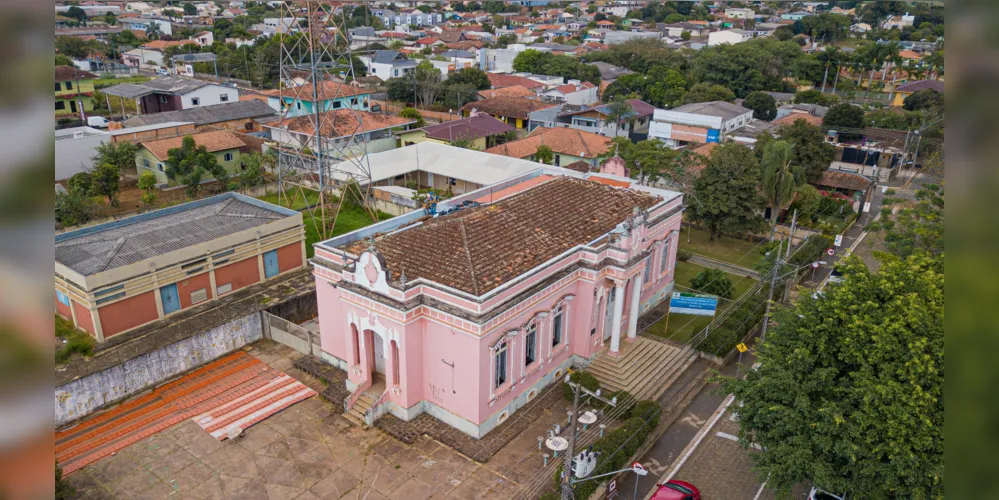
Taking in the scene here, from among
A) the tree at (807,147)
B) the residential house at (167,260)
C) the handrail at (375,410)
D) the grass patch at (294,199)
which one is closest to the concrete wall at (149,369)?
the residential house at (167,260)

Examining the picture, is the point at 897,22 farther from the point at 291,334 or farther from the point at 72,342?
the point at 72,342

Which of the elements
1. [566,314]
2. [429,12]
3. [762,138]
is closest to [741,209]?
[762,138]

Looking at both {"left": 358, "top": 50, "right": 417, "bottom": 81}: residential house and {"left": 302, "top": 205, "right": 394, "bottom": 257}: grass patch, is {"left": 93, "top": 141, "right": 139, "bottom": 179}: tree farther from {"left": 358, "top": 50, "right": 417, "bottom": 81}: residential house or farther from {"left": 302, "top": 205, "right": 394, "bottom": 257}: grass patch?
{"left": 358, "top": 50, "right": 417, "bottom": 81}: residential house

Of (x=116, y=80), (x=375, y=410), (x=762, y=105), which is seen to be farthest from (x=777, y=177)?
(x=116, y=80)

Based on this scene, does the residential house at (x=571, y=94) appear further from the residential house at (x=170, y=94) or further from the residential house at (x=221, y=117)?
the residential house at (x=170, y=94)

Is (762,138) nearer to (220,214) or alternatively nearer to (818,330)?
(818,330)

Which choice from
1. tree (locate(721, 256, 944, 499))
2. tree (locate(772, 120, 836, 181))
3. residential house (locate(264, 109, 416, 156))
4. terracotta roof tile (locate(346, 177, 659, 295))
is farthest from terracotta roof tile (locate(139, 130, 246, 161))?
tree (locate(721, 256, 944, 499))
